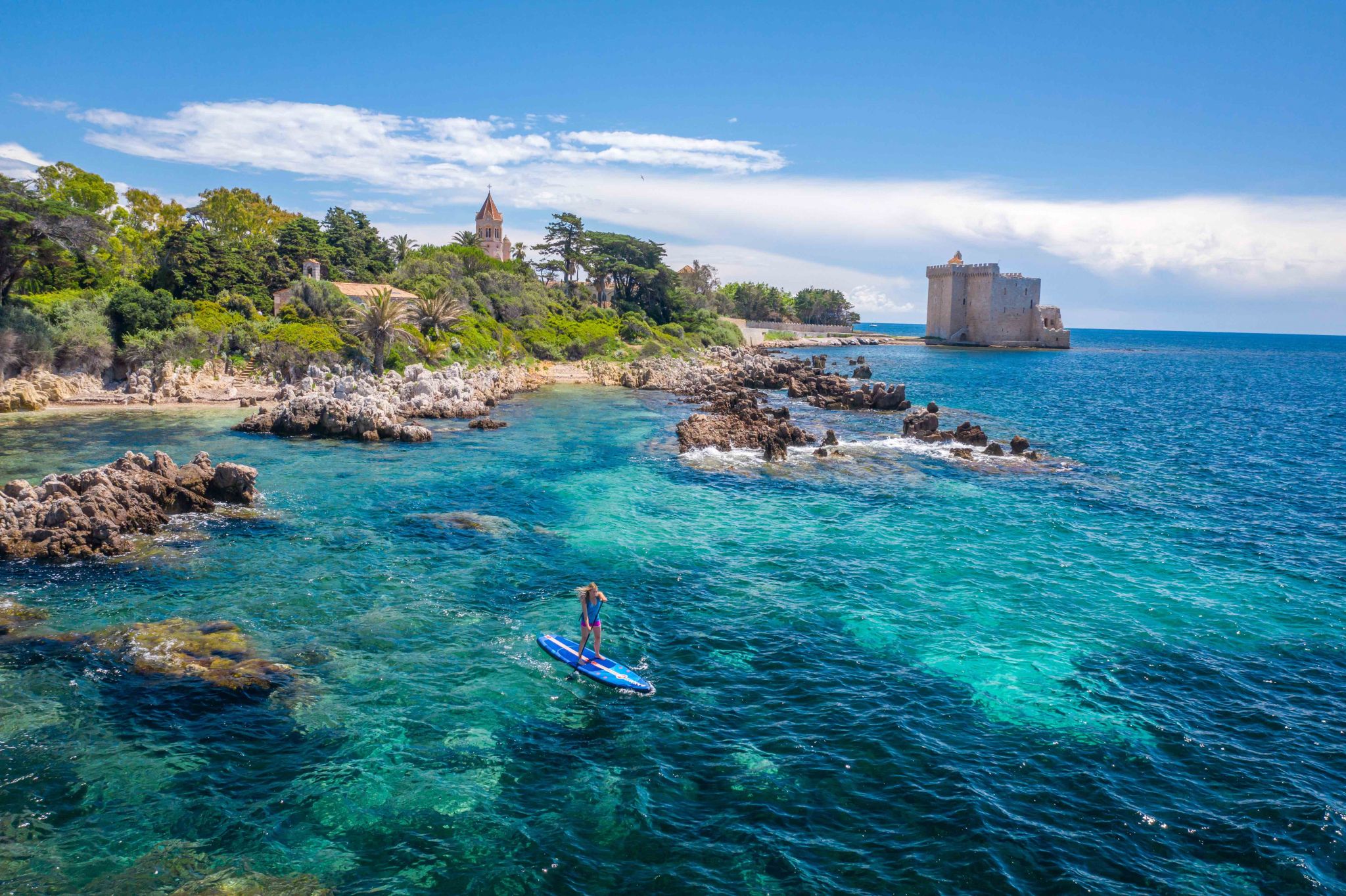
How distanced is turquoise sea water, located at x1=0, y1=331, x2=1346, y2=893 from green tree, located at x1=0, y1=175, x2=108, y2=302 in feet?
64.9

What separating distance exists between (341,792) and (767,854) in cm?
599

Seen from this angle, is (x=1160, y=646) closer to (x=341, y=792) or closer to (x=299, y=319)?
(x=341, y=792)

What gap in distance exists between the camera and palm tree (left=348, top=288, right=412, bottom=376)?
1960 inches

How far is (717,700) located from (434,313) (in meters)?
50.5

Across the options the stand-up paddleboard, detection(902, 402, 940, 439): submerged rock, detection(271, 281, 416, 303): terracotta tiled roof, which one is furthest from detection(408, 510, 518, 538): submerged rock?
detection(271, 281, 416, 303): terracotta tiled roof

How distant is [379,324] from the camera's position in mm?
50219

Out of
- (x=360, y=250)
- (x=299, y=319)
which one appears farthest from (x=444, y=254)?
(x=299, y=319)

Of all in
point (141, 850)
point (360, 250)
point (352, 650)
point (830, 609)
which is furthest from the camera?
point (360, 250)

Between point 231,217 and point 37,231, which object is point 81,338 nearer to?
point 37,231

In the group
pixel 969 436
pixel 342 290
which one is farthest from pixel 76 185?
pixel 969 436

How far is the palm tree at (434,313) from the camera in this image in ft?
193

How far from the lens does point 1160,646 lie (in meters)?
17.1

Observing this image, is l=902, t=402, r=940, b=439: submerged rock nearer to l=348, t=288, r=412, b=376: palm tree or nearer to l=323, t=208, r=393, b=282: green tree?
l=348, t=288, r=412, b=376: palm tree

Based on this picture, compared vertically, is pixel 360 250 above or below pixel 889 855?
above
